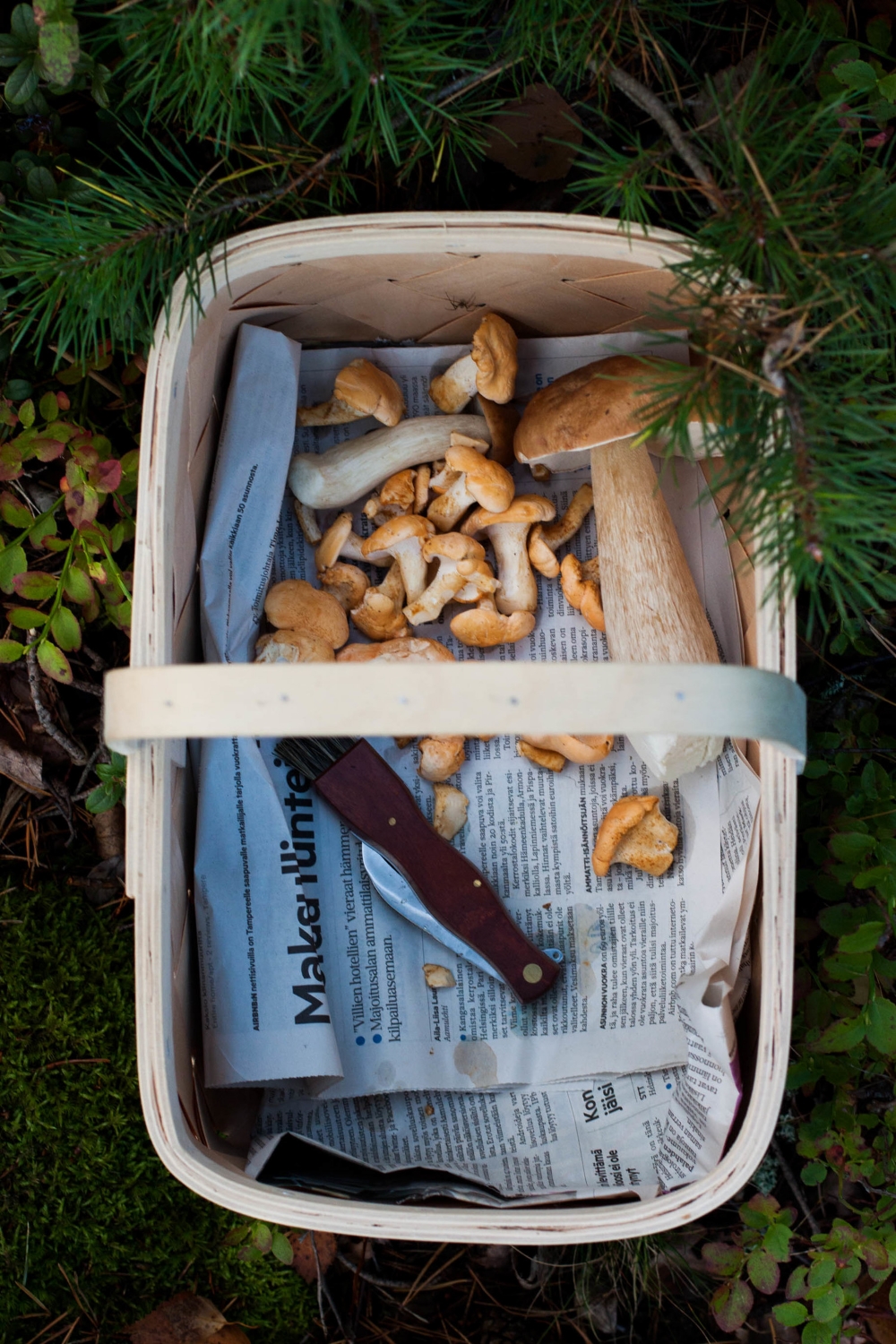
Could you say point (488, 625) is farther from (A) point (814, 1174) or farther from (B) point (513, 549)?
(A) point (814, 1174)

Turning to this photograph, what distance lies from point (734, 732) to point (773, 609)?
0.40 m

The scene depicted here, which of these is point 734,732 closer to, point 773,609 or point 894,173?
point 773,609

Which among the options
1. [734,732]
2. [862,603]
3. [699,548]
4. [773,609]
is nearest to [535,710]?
[734,732]

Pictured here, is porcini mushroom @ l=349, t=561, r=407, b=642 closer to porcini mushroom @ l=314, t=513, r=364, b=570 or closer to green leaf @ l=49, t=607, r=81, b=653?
porcini mushroom @ l=314, t=513, r=364, b=570

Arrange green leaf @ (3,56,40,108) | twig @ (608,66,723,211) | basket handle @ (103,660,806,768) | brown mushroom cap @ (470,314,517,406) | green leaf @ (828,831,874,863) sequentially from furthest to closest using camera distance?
1. brown mushroom cap @ (470,314,517,406)
2. green leaf @ (828,831,874,863)
3. green leaf @ (3,56,40,108)
4. twig @ (608,66,723,211)
5. basket handle @ (103,660,806,768)

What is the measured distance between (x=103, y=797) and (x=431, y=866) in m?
0.55

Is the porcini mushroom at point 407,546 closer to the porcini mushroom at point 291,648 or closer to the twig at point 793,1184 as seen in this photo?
the porcini mushroom at point 291,648

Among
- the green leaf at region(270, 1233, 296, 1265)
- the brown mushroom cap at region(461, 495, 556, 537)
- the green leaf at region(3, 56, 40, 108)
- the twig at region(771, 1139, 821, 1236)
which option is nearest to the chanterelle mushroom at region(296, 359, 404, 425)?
the brown mushroom cap at region(461, 495, 556, 537)

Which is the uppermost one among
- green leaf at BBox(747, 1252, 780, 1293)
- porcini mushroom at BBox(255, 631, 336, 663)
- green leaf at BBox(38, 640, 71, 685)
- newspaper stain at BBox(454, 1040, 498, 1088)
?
green leaf at BBox(38, 640, 71, 685)

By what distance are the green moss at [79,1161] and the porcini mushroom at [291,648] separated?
58 centimetres

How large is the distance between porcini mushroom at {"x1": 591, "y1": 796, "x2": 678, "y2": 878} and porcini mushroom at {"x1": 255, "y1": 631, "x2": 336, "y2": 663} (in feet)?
1.82

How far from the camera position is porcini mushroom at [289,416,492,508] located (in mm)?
1638

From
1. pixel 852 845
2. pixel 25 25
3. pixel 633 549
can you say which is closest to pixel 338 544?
pixel 633 549

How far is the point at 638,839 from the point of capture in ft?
5.20
